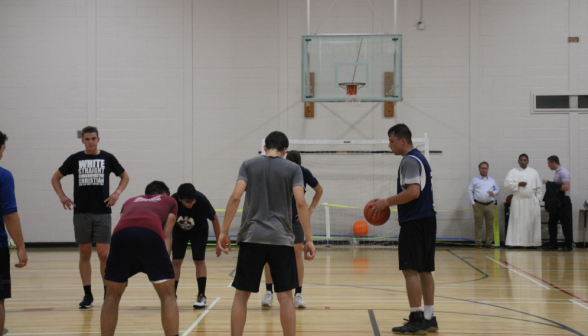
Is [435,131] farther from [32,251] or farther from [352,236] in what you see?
[32,251]

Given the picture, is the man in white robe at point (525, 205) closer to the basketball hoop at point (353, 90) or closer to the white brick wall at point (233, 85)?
the white brick wall at point (233, 85)

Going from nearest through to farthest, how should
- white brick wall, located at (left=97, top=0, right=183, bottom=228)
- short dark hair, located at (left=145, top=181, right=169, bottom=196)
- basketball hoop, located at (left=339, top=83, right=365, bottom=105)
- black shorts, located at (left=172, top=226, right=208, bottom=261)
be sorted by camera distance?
short dark hair, located at (left=145, top=181, right=169, bottom=196), black shorts, located at (left=172, top=226, right=208, bottom=261), basketball hoop, located at (left=339, top=83, right=365, bottom=105), white brick wall, located at (left=97, top=0, right=183, bottom=228)

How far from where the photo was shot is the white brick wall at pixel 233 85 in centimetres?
1171

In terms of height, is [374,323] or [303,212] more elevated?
[303,212]

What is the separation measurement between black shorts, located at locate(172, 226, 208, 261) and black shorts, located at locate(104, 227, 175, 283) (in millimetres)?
1868

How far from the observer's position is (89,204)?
544 centimetres

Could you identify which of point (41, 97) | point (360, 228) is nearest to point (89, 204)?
point (360, 228)

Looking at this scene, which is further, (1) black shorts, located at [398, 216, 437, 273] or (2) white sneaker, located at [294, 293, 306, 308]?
(2) white sneaker, located at [294, 293, 306, 308]

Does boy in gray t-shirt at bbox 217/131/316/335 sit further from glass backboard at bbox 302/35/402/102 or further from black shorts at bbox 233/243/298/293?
glass backboard at bbox 302/35/402/102

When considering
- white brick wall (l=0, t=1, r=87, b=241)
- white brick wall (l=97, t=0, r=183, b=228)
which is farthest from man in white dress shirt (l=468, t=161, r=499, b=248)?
white brick wall (l=0, t=1, r=87, b=241)

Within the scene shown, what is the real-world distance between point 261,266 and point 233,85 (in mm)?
8868

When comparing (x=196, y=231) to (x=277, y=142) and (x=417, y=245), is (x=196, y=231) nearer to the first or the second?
(x=277, y=142)

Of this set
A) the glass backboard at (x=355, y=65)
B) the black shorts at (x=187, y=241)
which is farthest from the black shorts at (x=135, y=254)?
the glass backboard at (x=355, y=65)

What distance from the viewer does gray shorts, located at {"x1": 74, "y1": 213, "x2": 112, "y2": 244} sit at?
5398 mm
